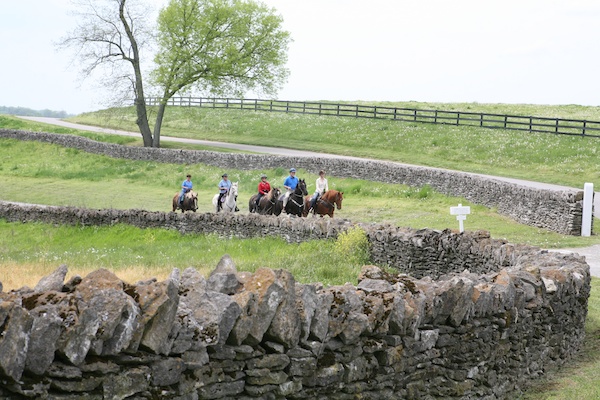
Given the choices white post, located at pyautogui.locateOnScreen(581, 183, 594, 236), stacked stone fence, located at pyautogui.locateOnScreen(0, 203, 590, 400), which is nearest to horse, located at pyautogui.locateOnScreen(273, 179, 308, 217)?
white post, located at pyautogui.locateOnScreen(581, 183, 594, 236)

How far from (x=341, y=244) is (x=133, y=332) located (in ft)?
47.8

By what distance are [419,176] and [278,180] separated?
26.2ft

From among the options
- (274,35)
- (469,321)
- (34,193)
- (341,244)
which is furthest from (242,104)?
(469,321)

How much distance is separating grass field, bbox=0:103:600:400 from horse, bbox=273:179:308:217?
3.07 metres

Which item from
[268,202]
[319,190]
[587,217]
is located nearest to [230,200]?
[268,202]

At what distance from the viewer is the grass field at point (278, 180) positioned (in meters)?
18.7

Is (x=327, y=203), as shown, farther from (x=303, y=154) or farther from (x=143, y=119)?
(x=143, y=119)

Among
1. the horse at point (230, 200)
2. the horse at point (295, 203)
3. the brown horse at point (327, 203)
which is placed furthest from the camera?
the horse at point (230, 200)

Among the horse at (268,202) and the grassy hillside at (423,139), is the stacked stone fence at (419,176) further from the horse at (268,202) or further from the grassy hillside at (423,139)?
the horse at (268,202)

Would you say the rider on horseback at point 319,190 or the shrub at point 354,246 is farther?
the rider on horseback at point 319,190

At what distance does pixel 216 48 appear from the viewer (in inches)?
2302

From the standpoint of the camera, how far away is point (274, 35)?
201ft

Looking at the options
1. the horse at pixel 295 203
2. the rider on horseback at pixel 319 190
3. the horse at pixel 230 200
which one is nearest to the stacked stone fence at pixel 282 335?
the horse at pixel 295 203

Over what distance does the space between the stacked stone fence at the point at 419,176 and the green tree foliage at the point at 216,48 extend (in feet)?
23.2
